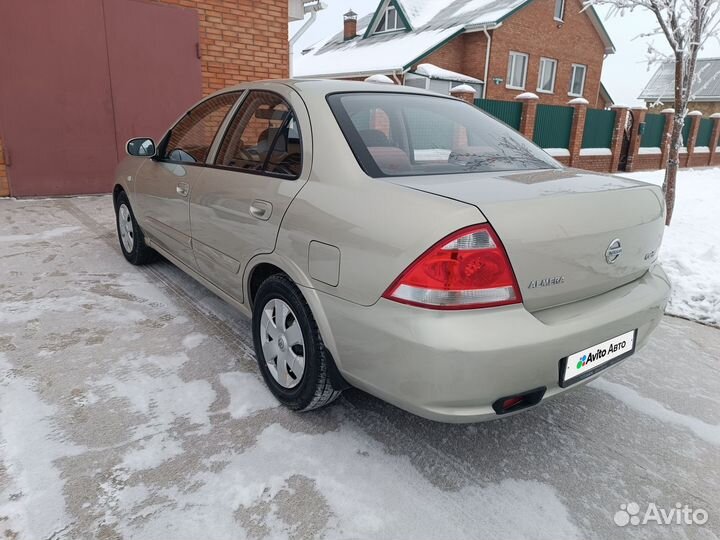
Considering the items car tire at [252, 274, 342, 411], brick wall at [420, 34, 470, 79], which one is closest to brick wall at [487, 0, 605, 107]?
brick wall at [420, 34, 470, 79]

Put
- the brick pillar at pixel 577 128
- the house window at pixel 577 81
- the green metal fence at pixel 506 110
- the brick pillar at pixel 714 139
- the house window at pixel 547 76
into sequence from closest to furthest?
the green metal fence at pixel 506 110 → the brick pillar at pixel 577 128 → the brick pillar at pixel 714 139 → the house window at pixel 547 76 → the house window at pixel 577 81

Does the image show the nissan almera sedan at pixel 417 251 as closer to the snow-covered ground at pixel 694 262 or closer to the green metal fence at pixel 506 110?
the snow-covered ground at pixel 694 262

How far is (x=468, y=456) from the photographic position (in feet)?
7.23

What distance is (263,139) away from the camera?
271 centimetres

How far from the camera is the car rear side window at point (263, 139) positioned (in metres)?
2.43

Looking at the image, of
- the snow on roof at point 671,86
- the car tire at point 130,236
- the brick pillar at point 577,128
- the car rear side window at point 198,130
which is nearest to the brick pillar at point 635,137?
the brick pillar at point 577,128

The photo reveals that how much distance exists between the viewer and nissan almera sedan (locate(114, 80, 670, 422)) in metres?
1.73

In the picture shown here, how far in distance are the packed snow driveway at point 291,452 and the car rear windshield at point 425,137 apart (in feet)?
3.90

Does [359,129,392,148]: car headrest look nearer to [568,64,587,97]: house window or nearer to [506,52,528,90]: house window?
[506,52,528,90]: house window

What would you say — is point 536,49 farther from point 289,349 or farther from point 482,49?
point 289,349

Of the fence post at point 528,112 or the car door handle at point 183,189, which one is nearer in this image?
the car door handle at point 183,189

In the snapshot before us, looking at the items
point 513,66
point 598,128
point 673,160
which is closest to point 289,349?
point 673,160

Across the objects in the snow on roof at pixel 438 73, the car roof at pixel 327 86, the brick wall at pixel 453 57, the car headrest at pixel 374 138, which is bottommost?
the car headrest at pixel 374 138

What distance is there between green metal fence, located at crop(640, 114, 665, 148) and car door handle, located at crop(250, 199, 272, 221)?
17790 mm
